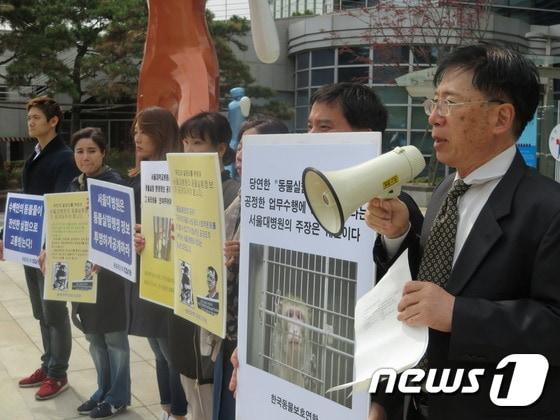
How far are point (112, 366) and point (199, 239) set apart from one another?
5.73ft

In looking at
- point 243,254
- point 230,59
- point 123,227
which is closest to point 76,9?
point 230,59

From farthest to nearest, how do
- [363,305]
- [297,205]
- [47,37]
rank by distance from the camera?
1. [47,37]
2. [297,205]
3. [363,305]

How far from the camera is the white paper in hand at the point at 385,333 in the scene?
147cm

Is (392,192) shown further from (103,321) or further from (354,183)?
(103,321)

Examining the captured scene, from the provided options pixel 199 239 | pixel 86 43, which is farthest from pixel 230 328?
pixel 86 43

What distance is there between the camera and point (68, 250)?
3803mm

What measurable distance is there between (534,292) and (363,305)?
0.42m

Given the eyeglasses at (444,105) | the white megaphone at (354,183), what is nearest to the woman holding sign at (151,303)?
the white megaphone at (354,183)

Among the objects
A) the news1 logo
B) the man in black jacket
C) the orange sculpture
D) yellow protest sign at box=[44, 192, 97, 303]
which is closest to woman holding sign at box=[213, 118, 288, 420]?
the news1 logo

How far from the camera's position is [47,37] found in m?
18.9

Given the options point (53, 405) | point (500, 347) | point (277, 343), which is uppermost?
point (500, 347)

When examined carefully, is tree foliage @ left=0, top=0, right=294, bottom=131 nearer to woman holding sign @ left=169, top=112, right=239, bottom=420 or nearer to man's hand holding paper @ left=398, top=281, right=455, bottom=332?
woman holding sign @ left=169, top=112, right=239, bottom=420

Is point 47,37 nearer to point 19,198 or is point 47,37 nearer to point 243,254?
point 19,198

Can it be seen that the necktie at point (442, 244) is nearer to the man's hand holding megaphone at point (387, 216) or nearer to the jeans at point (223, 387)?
the man's hand holding megaphone at point (387, 216)
